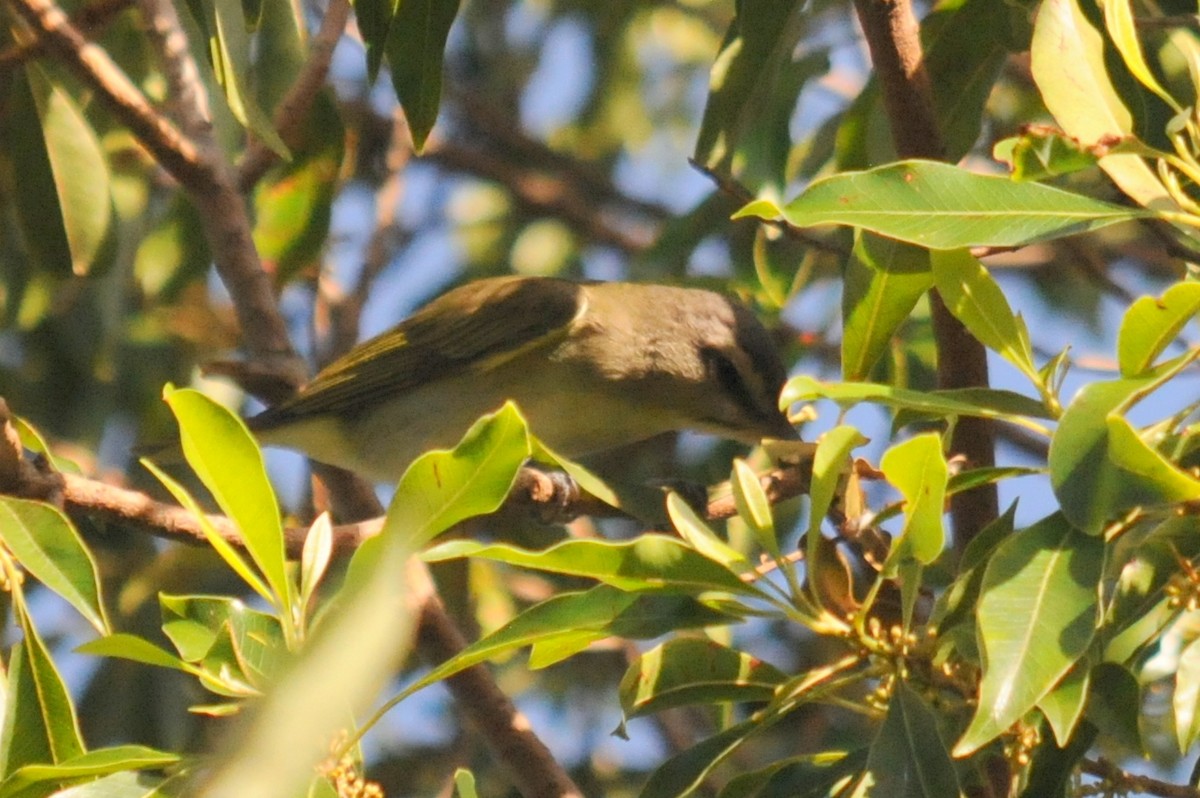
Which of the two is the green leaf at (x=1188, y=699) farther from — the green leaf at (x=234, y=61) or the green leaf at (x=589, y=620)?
the green leaf at (x=234, y=61)

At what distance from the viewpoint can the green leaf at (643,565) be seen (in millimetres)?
2061

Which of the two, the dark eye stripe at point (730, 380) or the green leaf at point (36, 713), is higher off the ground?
the green leaf at point (36, 713)

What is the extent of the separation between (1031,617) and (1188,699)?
500 mm

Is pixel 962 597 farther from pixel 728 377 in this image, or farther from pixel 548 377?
pixel 548 377

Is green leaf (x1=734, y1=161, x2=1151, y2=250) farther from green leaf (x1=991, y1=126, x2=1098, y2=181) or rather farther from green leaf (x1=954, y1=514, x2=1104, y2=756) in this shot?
green leaf (x1=954, y1=514, x2=1104, y2=756)

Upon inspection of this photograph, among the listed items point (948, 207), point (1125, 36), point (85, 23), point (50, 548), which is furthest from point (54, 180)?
point (1125, 36)

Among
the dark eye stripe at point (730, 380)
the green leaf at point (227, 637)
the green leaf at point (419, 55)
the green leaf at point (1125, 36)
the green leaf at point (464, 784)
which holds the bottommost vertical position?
the dark eye stripe at point (730, 380)

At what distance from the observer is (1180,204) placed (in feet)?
7.19

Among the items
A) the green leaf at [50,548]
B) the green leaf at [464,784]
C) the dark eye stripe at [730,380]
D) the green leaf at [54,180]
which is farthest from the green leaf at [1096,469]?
the green leaf at [54,180]

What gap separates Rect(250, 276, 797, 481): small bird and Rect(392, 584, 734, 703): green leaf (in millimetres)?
2210

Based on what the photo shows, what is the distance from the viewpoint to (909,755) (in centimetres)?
208

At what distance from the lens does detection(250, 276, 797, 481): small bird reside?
4582mm

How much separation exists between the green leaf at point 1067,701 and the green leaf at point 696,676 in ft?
1.75

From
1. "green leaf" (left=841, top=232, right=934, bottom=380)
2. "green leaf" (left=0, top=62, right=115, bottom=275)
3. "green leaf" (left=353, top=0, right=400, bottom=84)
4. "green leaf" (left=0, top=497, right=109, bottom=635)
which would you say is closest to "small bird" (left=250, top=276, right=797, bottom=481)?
"green leaf" (left=0, top=62, right=115, bottom=275)
